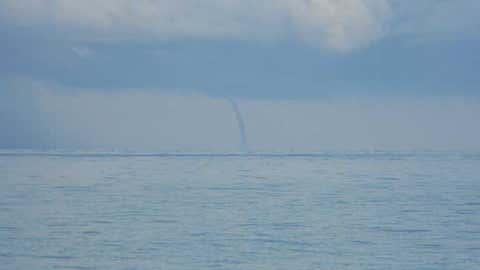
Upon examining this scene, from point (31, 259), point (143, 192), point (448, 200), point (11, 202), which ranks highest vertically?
point (448, 200)

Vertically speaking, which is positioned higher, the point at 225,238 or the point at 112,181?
the point at 112,181

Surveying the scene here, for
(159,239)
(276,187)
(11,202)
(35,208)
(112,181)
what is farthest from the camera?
Answer: (112,181)

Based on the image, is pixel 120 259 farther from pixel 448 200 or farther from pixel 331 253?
pixel 448 200

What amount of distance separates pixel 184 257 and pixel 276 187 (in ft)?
90.8

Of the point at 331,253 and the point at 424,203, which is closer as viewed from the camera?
the point at 331,253

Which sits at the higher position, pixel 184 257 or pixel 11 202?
pixel 11 202

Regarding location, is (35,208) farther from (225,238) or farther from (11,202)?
(225,238)

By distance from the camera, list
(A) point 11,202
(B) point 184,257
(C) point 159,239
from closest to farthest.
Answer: (B) point 184,257 < (C) point 159,239 < (A) point 11,202

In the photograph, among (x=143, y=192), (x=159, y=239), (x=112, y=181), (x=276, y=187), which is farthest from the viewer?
(x=112, y=181)

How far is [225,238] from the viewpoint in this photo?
88.1 ft

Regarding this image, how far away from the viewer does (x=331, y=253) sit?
24266 millimetres

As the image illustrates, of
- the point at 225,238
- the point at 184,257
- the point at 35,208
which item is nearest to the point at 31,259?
the point at 184,257

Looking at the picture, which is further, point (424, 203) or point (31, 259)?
point (424, 203)

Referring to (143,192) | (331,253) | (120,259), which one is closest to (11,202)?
(143,192)
